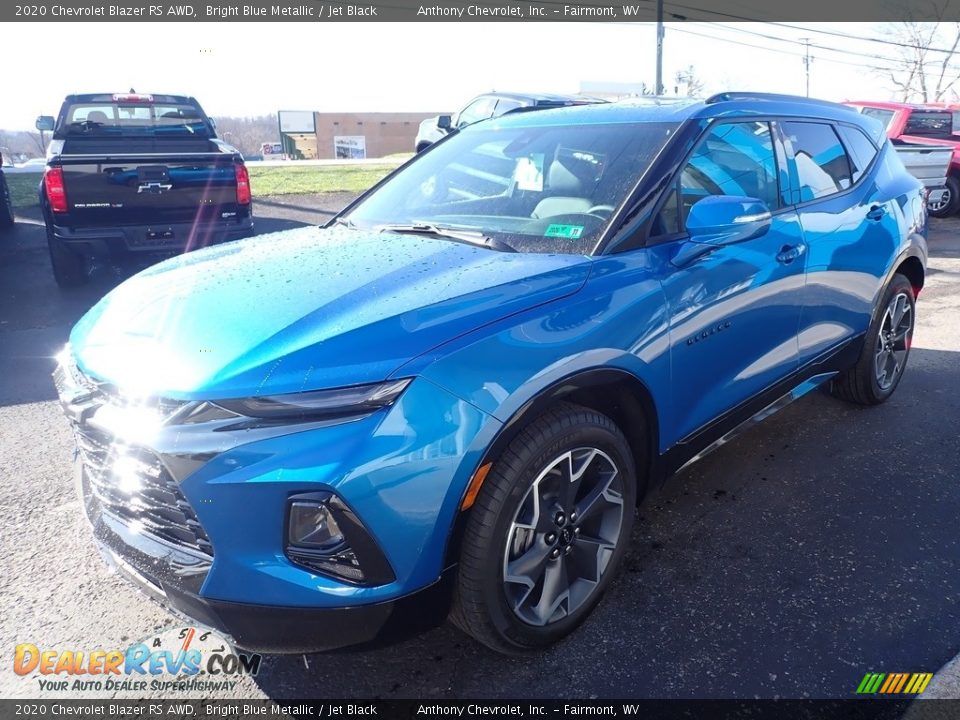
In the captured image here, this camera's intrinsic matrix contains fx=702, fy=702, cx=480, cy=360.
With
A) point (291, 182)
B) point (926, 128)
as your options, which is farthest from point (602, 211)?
point (291, 182)

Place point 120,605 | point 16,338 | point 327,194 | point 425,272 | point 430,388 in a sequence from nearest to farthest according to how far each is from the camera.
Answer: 1. point 430,388
2. point 425,272
3. point 120,605
4. point 16,338
5. point 327,194

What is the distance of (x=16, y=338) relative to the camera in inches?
231

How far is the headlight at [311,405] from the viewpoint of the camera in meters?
1.86

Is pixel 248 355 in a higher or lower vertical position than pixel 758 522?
higher

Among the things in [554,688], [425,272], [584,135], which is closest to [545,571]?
[554,688]

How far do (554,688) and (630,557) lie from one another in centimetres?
81

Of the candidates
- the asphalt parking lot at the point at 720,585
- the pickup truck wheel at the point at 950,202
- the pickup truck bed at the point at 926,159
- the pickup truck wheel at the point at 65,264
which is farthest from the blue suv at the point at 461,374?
the pickup truck wheel at the point at 950,202

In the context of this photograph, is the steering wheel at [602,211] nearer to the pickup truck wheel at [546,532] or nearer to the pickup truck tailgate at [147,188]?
the pickup truck wheel at [546,532]

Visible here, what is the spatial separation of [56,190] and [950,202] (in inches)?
558

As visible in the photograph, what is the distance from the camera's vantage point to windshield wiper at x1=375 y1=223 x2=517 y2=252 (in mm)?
2695

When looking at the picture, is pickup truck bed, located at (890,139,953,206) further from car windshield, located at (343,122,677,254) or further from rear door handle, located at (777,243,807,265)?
car windshield, located at (343,122,677,254)

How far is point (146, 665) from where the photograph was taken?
2.37 metres

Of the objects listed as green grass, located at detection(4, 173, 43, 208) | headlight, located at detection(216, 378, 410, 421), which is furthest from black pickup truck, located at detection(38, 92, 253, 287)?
green grass, located at detection(4, 173, 43, 208)

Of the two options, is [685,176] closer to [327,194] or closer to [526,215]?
[526,215]
